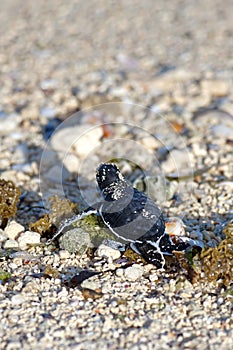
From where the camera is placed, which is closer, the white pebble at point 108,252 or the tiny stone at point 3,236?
the white pebble at point 108,252

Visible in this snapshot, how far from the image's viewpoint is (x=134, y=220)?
3631 millimetres

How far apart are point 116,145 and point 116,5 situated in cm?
375

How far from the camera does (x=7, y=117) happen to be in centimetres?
573

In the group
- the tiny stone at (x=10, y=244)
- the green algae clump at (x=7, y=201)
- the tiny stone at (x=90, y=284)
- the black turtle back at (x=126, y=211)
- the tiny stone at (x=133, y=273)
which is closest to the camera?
the tiny stone at (x=90, y=284)

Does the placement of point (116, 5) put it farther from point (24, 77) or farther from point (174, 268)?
point (174, 268)

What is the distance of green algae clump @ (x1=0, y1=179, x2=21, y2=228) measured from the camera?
13.4 feet

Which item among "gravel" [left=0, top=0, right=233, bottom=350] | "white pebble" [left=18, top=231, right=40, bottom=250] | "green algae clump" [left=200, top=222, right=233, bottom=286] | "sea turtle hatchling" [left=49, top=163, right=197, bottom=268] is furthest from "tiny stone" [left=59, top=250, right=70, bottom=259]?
"green algae clump" [left=200, top=222, right=233, bottom=286]

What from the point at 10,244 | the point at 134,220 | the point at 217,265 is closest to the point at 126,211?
the point at 134,220

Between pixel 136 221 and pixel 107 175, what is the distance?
0.42 metres

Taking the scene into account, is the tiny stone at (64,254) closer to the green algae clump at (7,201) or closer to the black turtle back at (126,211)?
the black turtle back at (126,211)

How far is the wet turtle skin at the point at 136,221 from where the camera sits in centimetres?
362

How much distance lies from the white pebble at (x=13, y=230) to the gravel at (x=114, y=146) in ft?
0.03

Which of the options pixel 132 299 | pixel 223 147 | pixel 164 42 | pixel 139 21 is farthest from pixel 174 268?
pixel 139 21

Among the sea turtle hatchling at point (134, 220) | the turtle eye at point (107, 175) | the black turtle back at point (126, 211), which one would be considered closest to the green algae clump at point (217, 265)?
the sea turtle hatchling at point (134, 220)
